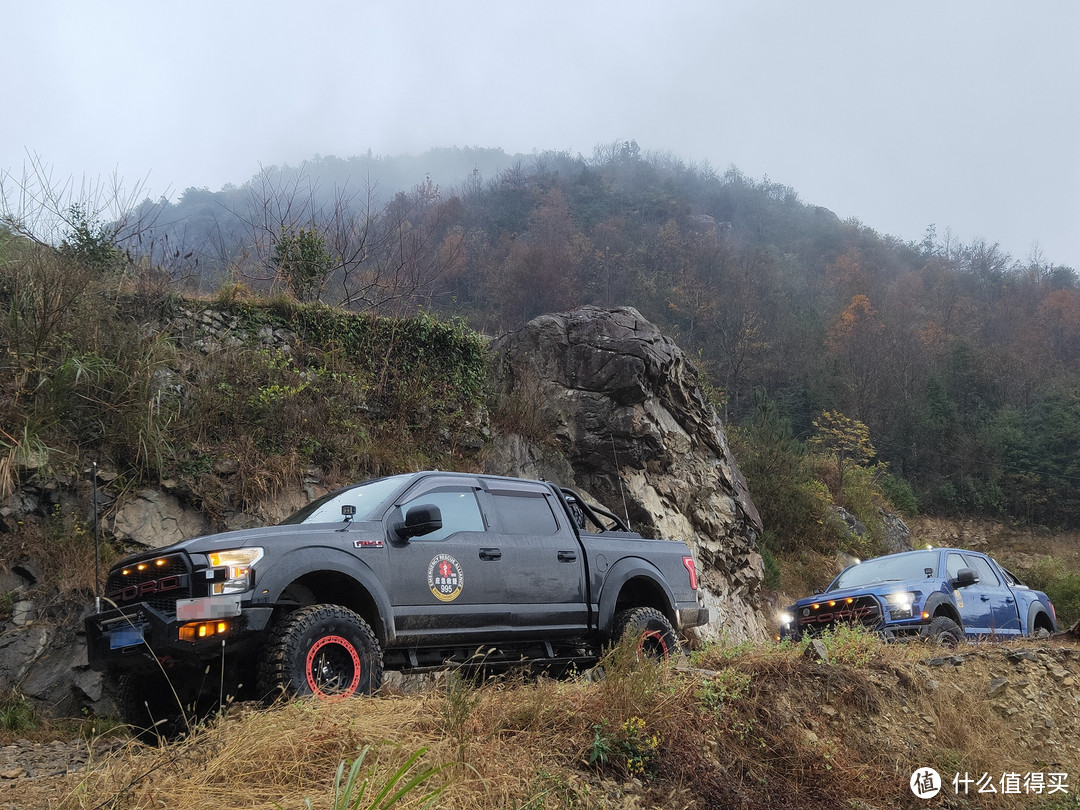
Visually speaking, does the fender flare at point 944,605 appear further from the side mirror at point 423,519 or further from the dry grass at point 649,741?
the side mirror at point 423,519

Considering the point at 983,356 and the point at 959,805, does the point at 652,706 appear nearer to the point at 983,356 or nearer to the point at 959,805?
the point at 959,805

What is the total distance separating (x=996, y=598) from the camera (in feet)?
36.5

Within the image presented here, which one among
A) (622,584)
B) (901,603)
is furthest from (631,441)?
(622,584)

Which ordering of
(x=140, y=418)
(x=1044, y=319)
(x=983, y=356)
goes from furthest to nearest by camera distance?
(x=1044, y=319), (x=983, y=356), (x=140, y=418)

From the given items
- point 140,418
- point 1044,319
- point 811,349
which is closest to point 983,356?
point 811,349

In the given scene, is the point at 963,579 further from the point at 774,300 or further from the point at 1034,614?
the point at 774,300

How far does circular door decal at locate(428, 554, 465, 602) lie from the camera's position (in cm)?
636

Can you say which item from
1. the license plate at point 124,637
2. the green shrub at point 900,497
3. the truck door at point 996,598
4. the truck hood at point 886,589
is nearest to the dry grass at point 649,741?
the license plate at point 124,637

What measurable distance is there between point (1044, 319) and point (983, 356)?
14288 millimetres

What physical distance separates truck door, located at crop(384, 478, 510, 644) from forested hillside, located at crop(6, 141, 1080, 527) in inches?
307

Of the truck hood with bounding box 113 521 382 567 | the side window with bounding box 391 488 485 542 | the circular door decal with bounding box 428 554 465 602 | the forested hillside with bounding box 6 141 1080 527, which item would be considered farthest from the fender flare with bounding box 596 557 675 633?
the forested hillside with bounding box 6 141 1080 527

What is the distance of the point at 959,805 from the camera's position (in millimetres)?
6367

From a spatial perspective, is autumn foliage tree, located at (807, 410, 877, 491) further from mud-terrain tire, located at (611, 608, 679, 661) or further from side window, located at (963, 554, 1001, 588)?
mud-terrain tire, located at (611, 608, 679, 661)

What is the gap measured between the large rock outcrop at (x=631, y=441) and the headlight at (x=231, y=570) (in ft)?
29.7
